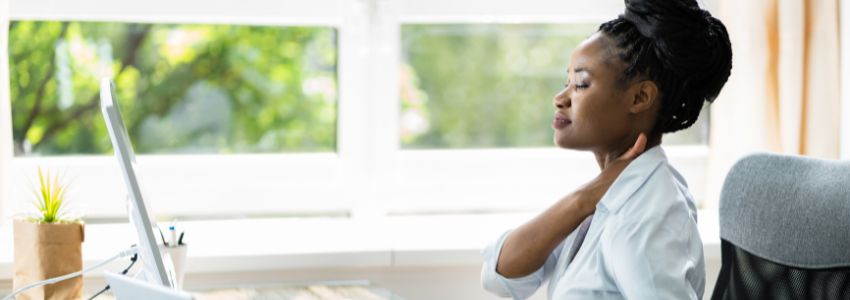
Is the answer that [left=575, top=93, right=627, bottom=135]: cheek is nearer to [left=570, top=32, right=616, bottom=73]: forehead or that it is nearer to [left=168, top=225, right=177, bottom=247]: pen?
[left=570, top=32, right=616, bottom=73]: forehead

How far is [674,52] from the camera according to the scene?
126 centimetres

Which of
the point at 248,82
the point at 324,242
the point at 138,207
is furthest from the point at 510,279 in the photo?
the point at 248,82

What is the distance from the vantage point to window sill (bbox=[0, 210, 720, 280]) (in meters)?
2.27

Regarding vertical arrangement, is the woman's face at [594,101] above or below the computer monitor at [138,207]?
above

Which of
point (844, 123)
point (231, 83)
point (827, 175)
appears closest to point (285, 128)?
point (231, 83)

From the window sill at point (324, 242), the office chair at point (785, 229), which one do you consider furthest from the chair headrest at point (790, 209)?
the window sill at point (324, 242)

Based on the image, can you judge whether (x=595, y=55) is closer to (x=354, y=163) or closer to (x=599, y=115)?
(x=599, y=115)

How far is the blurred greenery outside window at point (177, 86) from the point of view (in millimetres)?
2773

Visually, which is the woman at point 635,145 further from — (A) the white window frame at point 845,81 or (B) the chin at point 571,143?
(A) the white window frame at point 845,81

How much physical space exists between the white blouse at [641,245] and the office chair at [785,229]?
17.8 inches

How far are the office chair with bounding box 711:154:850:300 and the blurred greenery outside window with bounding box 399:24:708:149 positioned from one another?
3.59 feet

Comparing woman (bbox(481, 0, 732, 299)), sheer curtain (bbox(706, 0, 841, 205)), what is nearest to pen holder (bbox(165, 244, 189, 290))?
woman (bbox(481, 0, 732, 299))

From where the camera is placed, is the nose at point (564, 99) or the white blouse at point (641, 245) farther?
the nose at point (564, 99)

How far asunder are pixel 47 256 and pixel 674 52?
1130 millimetres
